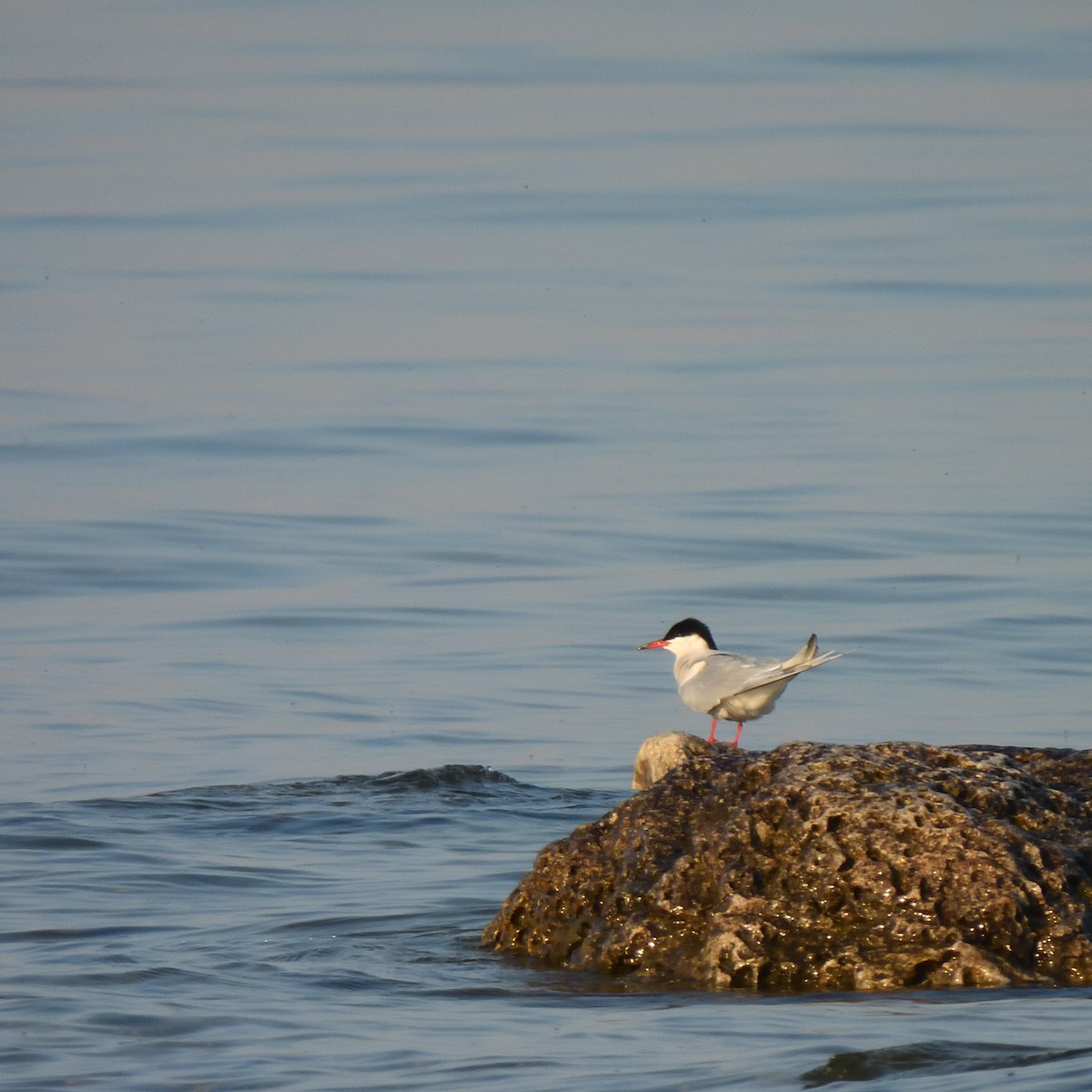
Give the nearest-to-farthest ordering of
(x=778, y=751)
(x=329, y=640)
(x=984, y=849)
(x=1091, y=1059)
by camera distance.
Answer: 1. (x=1091, y=1059)
2. (x=984, y=849)
3. (x=778, y=751)
4. (x=329, y=640)

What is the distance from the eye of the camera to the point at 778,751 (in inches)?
297

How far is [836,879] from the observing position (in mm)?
6977

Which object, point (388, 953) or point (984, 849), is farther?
point (388, 953)

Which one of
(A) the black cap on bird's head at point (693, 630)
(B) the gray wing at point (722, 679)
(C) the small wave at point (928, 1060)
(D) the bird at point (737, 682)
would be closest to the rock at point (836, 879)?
(C) the small wave at point (928, 1060)

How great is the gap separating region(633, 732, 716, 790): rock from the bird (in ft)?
6.07

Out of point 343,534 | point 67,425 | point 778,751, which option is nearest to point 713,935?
point 778,751

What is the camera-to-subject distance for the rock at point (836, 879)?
6875mm

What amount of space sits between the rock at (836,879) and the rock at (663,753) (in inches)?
99.9

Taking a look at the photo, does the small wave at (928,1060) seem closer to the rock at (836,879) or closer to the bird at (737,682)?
the rock at (836,879)

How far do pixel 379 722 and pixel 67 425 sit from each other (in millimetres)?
13258

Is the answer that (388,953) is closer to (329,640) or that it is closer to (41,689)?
(41,689)

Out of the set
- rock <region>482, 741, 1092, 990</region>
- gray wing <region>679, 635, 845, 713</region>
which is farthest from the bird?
rock <region>482, 741, 1092, 990</region>

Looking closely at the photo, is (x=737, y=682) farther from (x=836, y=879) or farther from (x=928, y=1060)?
(x=928, y=1060)

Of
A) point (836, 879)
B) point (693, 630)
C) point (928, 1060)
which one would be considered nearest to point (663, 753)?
point (836, 879)
